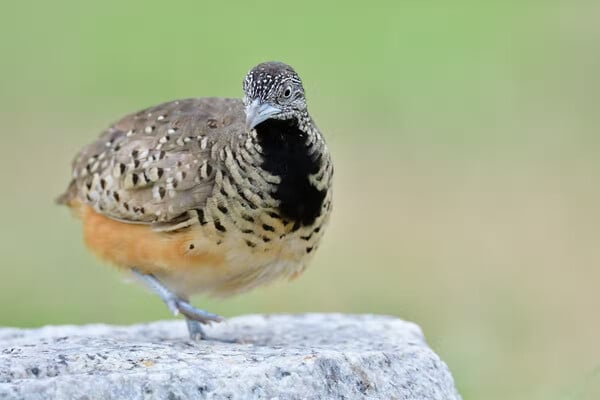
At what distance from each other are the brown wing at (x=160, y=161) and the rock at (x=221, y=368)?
0.77 metres

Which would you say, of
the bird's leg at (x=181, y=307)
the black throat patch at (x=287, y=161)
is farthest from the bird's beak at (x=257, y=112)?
the bird's leg at (x=181, y=307)

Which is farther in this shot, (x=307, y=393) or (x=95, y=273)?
(x=95, y=273)

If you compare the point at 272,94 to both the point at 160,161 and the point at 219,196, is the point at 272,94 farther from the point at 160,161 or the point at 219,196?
the point at 160,161

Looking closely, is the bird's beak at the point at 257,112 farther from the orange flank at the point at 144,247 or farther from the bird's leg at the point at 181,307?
the bird's leg at the point at 181,307

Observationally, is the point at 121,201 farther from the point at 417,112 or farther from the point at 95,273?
the point at 417,112

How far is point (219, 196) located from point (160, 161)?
1.80 ft

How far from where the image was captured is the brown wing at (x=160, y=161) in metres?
7.52

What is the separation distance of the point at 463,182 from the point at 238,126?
323 inches

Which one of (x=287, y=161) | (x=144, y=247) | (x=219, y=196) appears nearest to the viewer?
(x=287, y=161)

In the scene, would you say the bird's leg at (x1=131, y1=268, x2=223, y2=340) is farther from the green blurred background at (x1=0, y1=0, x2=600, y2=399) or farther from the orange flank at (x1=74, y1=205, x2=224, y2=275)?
the green blurred background at (x1=0, y1=0, x2=600, y2=399)

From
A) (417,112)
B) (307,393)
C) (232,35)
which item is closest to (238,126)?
(307,393)

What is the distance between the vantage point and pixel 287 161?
7270 millimetres

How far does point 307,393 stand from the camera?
591 cm

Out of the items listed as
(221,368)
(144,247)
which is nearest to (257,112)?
(144,247)
